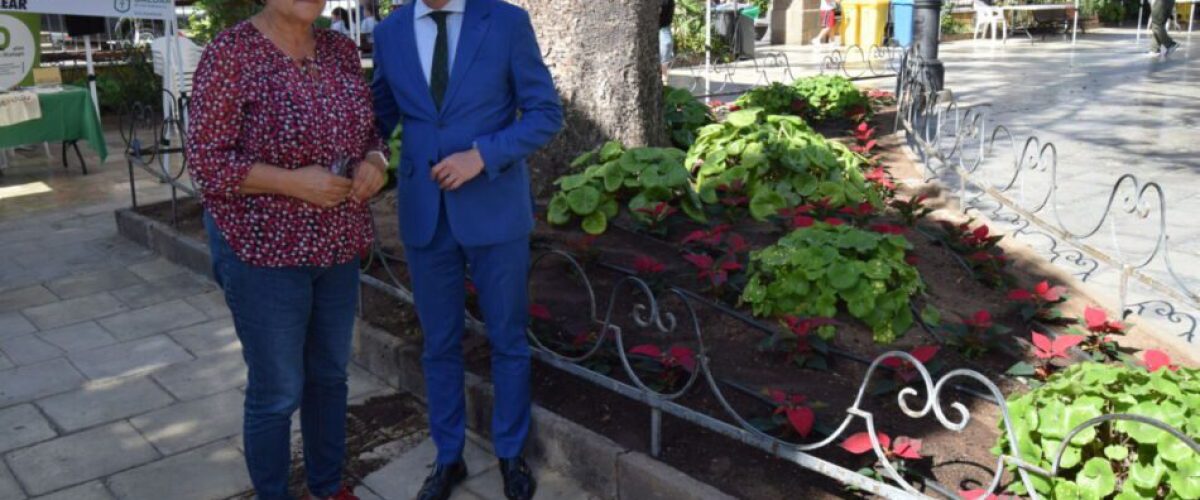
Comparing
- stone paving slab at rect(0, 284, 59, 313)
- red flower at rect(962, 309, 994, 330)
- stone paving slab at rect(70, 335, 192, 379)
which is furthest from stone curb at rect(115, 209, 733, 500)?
stone paving slab at rect(0, 284, 59, 313)

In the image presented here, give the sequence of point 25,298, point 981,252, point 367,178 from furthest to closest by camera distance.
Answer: point 25,298 < point 981,252 < point 367,178

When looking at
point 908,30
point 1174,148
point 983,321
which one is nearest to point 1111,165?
point 1174,148

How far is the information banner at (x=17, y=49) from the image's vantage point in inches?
376

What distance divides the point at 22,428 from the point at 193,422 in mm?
666

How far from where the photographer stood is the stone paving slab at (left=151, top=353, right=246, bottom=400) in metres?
4.55

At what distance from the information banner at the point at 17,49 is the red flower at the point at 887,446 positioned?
9.08 meters

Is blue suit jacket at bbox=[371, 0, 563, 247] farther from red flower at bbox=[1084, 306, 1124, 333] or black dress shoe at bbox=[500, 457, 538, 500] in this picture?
red flower at bbox=[1084, 306, 1124, 333]

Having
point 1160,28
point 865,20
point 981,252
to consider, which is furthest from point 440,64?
point 1160,28

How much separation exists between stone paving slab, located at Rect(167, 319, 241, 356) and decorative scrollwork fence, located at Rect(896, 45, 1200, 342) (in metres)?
4.04

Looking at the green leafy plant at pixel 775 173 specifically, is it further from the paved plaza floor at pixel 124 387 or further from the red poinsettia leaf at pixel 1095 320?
the paved plaza floor at pixel 124 387

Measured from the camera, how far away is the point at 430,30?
3.29m

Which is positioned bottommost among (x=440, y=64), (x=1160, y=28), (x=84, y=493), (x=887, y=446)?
(x=84, y=493)

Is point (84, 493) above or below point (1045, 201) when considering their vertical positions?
below

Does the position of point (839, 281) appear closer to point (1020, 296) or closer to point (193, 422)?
point (1020, 296)
